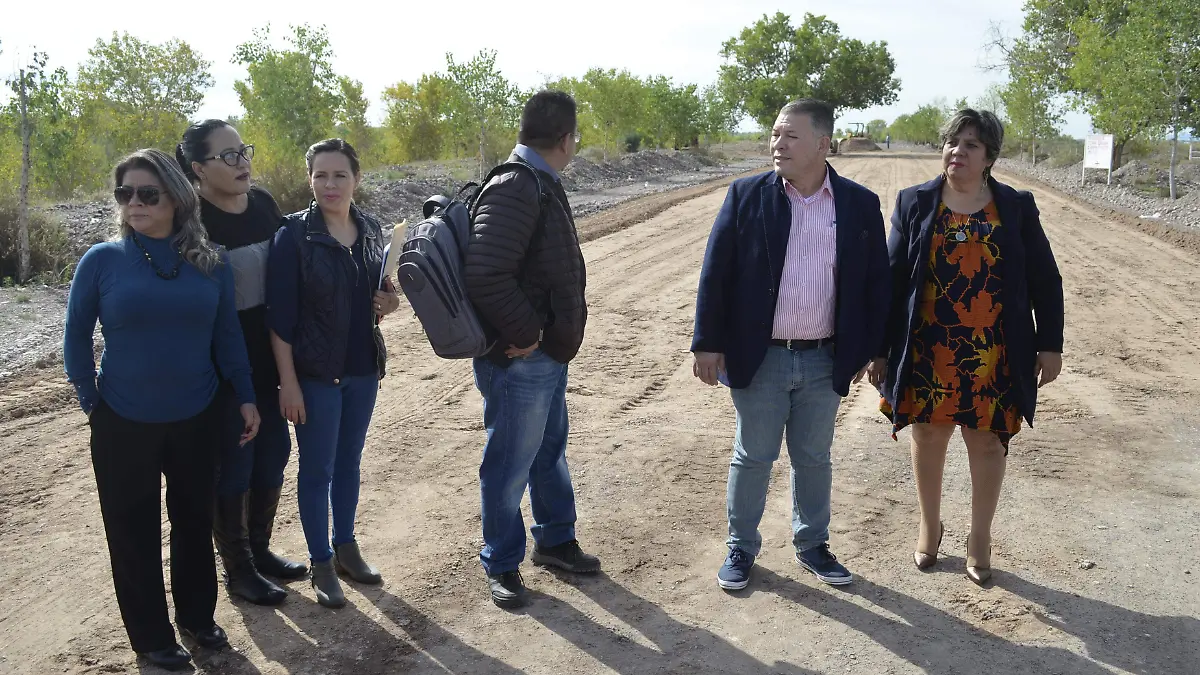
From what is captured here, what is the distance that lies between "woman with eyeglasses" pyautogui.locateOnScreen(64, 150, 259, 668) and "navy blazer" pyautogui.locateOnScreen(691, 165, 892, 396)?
5.91 feet

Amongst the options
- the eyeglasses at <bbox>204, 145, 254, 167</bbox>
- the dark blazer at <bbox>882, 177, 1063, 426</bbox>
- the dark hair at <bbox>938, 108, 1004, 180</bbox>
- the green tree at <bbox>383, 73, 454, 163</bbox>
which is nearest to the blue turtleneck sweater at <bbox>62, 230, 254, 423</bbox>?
the eyeglasses at <bbox>204, 145, 254, 167</bbox>

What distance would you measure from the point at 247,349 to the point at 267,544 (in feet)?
3.16

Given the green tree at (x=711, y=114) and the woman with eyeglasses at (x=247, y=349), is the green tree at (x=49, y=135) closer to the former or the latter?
the woman with eyeglasses at (x=247, y=349)

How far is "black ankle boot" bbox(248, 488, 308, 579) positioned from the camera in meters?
3.83

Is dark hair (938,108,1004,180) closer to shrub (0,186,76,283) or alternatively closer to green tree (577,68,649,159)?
shrub (0,186,76,283)

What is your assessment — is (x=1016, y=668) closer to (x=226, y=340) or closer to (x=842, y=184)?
(x=842, y=184)

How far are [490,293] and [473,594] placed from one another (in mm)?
1349

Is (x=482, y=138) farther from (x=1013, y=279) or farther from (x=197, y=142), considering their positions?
(x=1013, y=279)

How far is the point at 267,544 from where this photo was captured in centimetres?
395

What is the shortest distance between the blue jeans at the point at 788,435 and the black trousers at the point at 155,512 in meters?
2.03

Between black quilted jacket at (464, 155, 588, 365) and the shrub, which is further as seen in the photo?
the shrub

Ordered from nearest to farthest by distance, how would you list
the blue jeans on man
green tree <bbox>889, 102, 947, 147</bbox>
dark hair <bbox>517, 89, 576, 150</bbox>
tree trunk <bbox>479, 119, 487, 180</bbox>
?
dark hair <bbox>517, 89, 576, 150</bbox>, the blue jeans on man, tree trunk <bbox>479, 119, 487, 180</bbox>, green tree <bbox>889, 102, 947, 147</bbox>

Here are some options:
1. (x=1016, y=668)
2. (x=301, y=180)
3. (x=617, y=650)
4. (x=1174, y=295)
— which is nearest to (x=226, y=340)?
(x=617, y=650)

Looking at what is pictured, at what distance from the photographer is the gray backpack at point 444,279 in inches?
128
